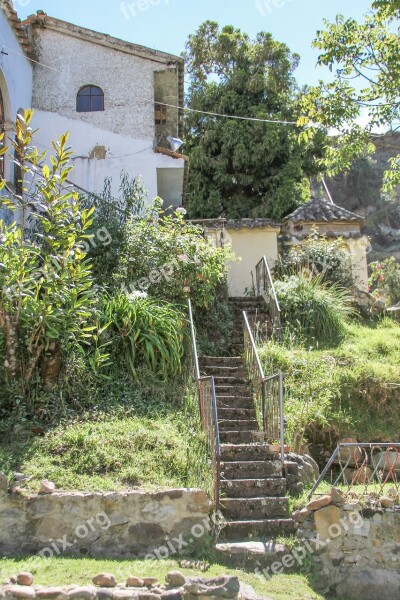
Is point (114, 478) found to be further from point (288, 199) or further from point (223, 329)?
point (288, 199)

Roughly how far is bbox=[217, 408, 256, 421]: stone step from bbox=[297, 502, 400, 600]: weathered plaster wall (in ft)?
7.68

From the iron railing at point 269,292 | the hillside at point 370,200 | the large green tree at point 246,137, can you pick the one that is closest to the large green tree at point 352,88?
the iron railing at point 269,292

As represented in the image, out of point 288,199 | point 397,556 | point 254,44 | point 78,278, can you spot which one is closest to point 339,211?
point 288,199

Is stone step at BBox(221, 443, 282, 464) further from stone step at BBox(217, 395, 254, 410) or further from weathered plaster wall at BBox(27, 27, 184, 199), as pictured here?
weathered plaster wall at BBox(27, 27, 184, 199)

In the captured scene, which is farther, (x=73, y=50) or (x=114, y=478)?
(x=73, y=50)

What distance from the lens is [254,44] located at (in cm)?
2236

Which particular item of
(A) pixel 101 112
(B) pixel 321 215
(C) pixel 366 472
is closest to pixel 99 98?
(A) pixel 101 112

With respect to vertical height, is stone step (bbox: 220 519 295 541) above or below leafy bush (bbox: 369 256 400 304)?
below

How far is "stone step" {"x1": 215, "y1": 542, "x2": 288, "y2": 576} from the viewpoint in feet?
21.1

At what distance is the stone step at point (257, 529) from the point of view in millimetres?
6844

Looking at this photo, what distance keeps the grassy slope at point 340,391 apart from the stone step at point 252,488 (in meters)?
1.60

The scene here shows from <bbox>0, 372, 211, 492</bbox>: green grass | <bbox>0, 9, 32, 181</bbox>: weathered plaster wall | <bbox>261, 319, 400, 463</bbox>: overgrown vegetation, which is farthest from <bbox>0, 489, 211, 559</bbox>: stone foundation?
<bbox>0, 9, 32, 181</bbox>: weathered plaster wall

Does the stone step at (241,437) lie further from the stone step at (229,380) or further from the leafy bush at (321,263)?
the leafy bush at (321,263)

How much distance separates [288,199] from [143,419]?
13.3 metres
